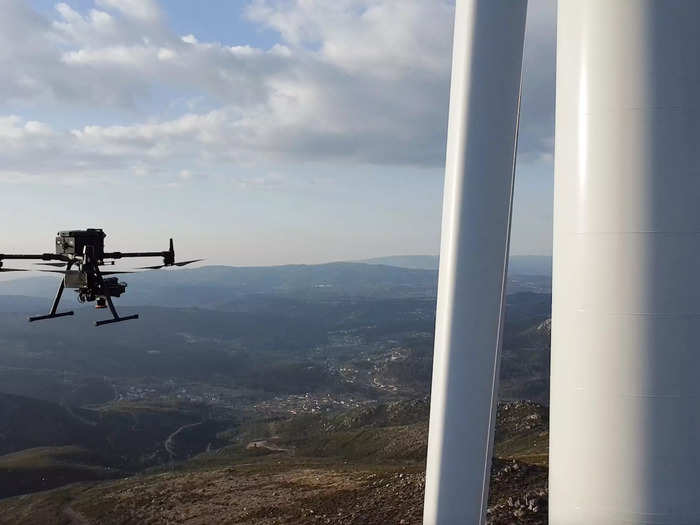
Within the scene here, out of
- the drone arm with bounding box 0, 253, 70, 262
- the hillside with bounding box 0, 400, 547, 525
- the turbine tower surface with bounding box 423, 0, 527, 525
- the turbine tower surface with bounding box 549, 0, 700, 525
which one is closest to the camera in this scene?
the turbine tower surface with bounding box 549, 0, 700, 525

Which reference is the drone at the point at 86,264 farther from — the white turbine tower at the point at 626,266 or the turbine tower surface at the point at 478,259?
the white turbine tower at the point at 626,266

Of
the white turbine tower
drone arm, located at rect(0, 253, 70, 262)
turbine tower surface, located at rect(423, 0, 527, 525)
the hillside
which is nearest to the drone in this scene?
drone arm, located at rect(0, 253, 70, 262)

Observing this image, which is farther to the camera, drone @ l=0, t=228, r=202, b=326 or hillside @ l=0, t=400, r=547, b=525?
hillside @ l=0, t=400, r=547, b=525

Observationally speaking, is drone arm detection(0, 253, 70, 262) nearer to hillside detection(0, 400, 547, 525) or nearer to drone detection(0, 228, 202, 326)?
drone detection(0, 228, 202, 326)

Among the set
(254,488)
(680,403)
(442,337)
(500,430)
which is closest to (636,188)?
(680,403)

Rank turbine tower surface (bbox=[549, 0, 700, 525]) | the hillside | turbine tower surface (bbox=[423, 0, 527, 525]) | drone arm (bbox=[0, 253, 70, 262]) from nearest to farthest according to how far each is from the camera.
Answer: turbine tower surface (bbox=[549, 0, 700, 525]) → turbine tower surface (bbox=[423, 0, 527, 525]) → drone arm (bbox=[0, 253, 70, 262]) → the hillside

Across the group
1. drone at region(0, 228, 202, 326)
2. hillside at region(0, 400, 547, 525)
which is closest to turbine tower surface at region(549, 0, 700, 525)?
drone at region(0, 228, 202, 326)

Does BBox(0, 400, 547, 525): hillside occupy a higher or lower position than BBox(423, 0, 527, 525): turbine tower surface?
lower
